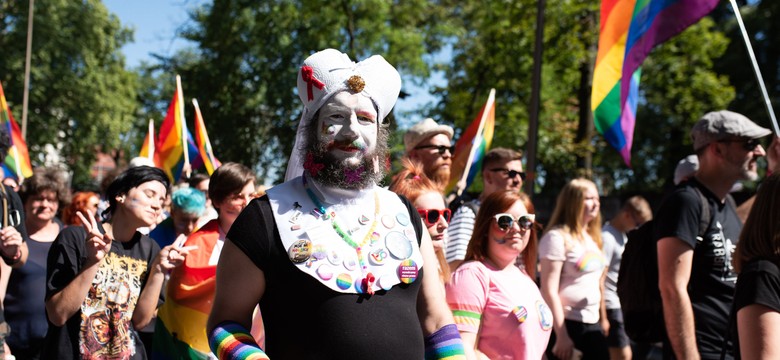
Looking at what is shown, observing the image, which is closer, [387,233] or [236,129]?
[387,233]

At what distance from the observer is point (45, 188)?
616 centimetres

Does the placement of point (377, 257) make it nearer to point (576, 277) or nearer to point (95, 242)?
point (95, 242)

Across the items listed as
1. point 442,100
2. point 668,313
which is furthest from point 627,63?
point 442,100

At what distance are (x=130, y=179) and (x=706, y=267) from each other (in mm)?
2896

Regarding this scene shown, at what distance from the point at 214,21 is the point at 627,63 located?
1889 centimetres

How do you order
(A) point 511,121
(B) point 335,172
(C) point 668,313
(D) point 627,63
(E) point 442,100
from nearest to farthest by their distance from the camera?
1. (B) point 335,172
2. (C) point 668,313
3. (D) point 627,63
4. (A) point 511,121
5. (E) point 442,100

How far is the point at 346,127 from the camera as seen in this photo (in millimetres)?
2850

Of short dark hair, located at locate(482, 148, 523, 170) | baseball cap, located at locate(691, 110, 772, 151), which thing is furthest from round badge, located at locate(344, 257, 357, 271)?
short dark hair, located at locate(482, 148, 523, 170)

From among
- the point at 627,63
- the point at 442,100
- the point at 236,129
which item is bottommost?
the point at 236,129

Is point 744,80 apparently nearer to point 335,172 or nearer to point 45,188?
point 45,188

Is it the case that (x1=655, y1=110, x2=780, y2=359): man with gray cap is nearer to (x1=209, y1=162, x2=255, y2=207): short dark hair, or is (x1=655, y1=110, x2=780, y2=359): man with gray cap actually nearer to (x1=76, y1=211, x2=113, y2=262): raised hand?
(x1=209, y1=162, x2=255, y2=207): short dark hair

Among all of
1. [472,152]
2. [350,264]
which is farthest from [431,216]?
[472,152]

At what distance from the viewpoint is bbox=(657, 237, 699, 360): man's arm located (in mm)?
4090

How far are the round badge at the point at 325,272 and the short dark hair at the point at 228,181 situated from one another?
2.08 meters
